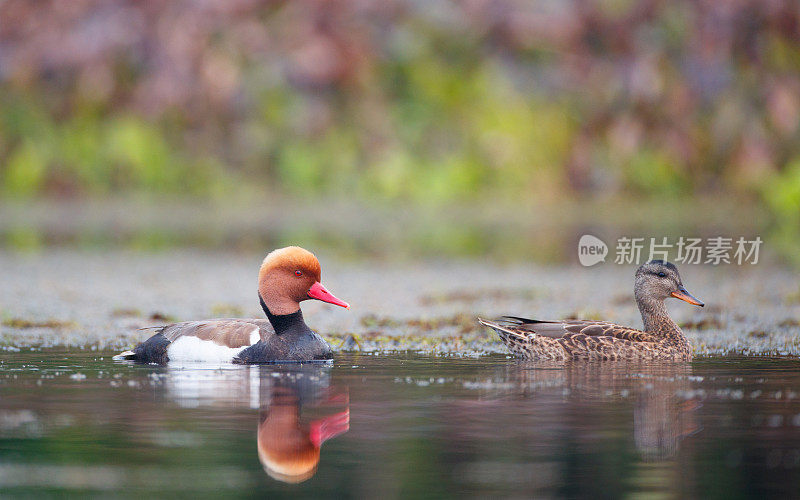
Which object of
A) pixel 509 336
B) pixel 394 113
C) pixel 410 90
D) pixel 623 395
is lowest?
pixel 623 395

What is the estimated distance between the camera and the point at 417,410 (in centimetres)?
585

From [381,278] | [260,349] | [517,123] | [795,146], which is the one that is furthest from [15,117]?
[260,349]

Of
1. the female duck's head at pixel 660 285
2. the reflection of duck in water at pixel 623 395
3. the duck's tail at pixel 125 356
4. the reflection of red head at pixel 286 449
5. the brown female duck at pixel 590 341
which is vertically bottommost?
the reflection of red head at pixel 286 449

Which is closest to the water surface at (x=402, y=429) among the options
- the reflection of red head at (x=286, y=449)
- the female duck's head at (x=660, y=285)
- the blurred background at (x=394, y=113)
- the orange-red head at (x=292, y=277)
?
the reflection of red head at (x=286, y=449)

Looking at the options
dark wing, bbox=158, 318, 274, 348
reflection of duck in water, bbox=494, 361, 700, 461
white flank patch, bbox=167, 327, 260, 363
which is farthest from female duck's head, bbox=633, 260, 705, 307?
white flank patch, bbox=167, 327, 260, 363

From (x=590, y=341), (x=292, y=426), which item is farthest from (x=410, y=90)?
(x=292, y=426)

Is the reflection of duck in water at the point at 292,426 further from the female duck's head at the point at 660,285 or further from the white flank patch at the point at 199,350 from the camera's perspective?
the female duck's head at the point at 660,285

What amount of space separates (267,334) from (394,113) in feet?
38.0

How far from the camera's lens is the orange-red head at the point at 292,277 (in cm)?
789

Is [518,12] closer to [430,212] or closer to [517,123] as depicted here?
[517,123]

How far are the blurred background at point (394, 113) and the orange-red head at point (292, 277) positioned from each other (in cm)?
900

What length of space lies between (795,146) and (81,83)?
957 centimetres

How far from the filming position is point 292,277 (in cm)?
794

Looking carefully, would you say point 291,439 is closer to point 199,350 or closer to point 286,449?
point 286,449
